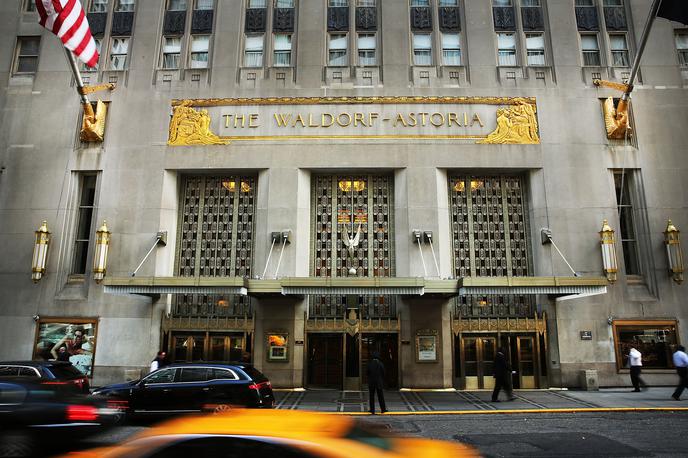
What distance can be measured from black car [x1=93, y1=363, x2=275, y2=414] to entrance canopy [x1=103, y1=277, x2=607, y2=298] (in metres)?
5.33

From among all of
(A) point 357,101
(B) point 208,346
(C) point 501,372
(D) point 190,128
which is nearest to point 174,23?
(D) point 190,128

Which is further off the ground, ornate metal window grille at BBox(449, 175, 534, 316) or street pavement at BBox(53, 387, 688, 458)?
ornate metal window grille at BBox(449, 175, 534, 316)

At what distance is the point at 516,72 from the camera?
2248 centimetres

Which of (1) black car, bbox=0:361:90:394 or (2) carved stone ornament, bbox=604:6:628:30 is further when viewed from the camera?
(2) carved stone ornament, bbox=604:6:628:30

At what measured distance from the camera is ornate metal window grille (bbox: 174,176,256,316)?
69.4ft

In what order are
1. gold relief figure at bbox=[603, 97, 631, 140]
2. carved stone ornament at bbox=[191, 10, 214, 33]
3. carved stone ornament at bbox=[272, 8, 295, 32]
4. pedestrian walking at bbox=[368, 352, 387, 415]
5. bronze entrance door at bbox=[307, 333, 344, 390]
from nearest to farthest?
pedestrian walking at bbox=[368, 352, 387, 415], bronze entrance door at bbox=[307, 333, 344, 390], gold relief figure at bbox=[603, 97, 631, 140], carved stone ornament at bbox=[272, 8, 295, 32], carved stone ornament at bbox=[191, 10, 214, 33]

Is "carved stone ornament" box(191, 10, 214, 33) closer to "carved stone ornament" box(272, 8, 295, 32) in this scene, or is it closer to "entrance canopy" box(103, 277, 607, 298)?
"carved stone ornament" box(272, 8, 295, 32)

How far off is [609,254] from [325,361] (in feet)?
40.9

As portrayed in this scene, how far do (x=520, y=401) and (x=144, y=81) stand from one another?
2099cm

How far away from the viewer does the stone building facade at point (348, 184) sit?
66.0ft

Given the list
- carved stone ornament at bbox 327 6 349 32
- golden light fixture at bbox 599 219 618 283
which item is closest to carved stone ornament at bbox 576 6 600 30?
golden light fixture at bbox 599 219 618 283

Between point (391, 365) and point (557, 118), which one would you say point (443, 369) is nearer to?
point (391, 365)

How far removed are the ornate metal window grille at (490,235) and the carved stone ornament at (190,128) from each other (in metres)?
11.1

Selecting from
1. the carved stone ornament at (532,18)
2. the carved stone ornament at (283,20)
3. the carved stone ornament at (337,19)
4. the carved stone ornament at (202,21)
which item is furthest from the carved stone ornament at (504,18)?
the carved stone ornament at (202,21)
